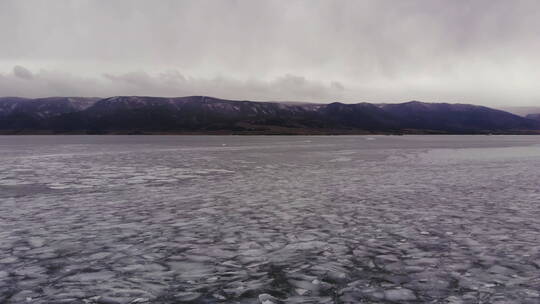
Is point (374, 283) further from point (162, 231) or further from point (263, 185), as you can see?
point (263, 185)

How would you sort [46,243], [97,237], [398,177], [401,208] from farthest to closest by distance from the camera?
[398,177]
[401,208]
[97,237]
[46,243]

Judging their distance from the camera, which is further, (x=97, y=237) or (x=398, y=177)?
(x=398, y=177)

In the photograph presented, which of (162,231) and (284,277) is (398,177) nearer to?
(162,231)

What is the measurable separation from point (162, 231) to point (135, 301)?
4.68 meters

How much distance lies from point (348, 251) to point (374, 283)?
1.95m

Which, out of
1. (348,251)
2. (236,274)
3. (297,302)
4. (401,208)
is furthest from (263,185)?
(297,302)

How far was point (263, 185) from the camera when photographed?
20594 mm

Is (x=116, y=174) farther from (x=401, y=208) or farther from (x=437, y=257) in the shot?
(x=437, y=257)

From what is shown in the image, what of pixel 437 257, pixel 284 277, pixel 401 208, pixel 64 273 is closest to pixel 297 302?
pixel 284 277

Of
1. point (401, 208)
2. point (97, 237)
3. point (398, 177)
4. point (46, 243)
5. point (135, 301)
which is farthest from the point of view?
point (398, 177)

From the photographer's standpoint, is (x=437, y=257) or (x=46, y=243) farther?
(x=46, y=243)

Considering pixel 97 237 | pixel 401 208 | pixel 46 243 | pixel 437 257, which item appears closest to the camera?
pixel 437 257

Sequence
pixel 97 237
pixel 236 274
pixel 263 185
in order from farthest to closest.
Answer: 1. pixel 263 185
2. pixel 97 237
3. pixel 236 274

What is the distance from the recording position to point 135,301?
6465 mm
